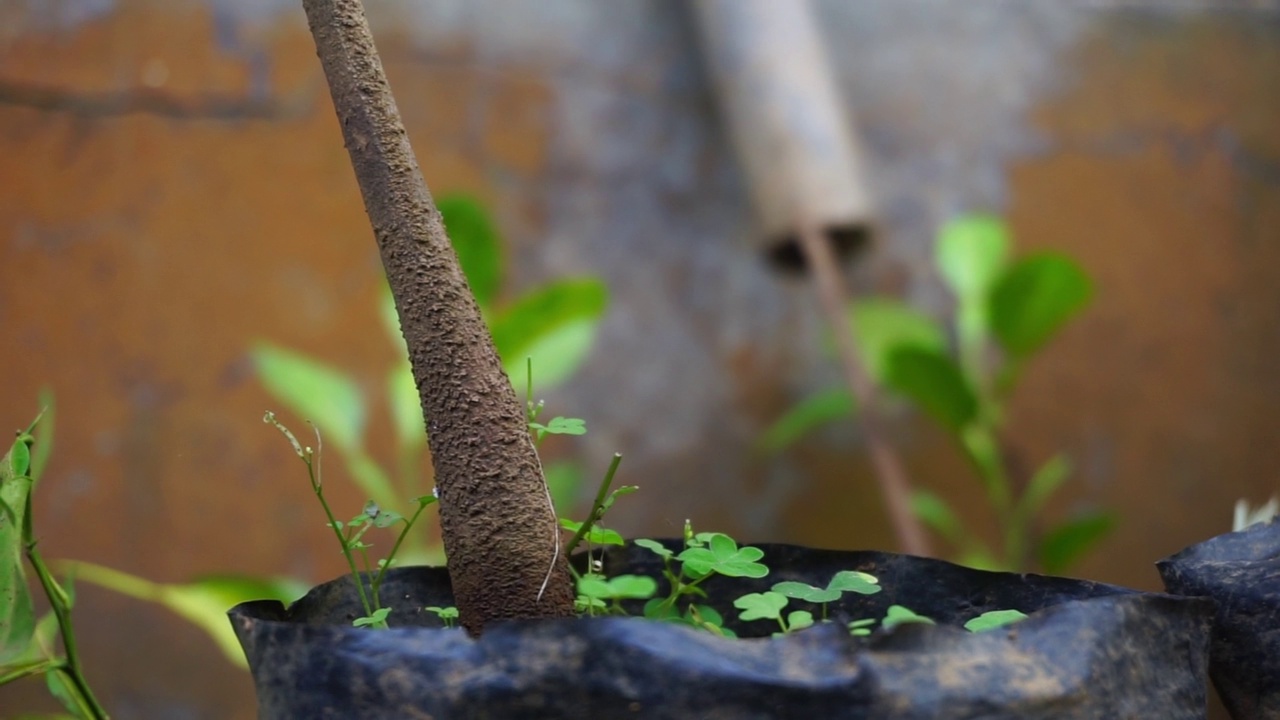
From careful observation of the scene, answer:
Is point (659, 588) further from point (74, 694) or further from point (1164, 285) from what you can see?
point (1164, 285)

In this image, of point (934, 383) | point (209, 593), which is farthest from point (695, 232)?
point (209, 593)

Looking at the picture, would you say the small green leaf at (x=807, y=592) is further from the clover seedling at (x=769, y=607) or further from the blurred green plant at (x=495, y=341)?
the blurred green plant at (x=495, y=341)

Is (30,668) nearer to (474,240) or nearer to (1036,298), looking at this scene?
(474,240)

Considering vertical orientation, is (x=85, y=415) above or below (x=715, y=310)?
below

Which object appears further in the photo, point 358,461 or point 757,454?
→ point 757,454

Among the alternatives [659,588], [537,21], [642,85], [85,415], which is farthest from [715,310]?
[659,588]

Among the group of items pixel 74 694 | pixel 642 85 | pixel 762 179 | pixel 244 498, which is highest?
pixel 642 85

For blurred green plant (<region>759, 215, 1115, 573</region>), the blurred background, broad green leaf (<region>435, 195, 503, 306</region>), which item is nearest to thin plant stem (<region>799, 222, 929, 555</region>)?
blurred green plant (<region>759, 215, 1115, 573</region>)
